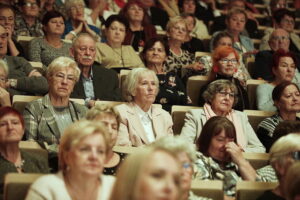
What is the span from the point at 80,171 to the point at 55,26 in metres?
2.54

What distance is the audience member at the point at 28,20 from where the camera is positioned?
5.46 meters

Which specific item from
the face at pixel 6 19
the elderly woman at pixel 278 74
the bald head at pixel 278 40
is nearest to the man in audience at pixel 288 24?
the bald head at pixel 278 40

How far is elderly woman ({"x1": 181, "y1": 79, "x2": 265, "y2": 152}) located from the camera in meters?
4.04

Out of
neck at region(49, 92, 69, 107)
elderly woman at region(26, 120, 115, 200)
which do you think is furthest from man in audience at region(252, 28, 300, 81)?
elderly woman at region(26, 120, 115, 200)

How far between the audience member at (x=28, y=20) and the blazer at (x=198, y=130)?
191 cm

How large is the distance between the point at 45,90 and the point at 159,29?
239 cm

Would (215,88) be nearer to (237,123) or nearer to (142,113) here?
(237,123)

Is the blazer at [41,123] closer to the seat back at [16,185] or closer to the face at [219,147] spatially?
the face at [219,147]

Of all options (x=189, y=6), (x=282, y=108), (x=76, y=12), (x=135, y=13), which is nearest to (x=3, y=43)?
(x=76, y=12)

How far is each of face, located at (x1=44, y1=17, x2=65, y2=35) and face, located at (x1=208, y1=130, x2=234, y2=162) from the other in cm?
196

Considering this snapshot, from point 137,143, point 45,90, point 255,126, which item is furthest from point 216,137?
point 45,90

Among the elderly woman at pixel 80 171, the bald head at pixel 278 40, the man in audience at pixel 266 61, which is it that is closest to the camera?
the elderly woman at pixel 80 171

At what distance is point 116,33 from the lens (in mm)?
5195

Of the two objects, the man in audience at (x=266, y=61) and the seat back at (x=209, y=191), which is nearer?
the seat back at (x=209, y=191)
